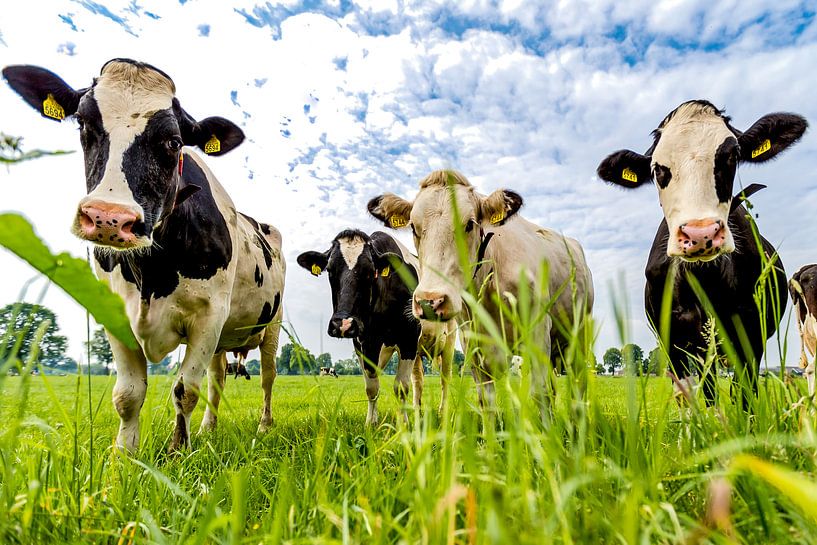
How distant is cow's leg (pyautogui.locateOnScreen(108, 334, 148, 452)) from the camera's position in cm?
356

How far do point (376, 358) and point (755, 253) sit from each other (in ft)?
16.0

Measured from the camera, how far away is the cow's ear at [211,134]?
4000 millimetres

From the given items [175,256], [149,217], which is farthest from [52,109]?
[149,217]

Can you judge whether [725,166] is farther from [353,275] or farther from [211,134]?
[353,275]

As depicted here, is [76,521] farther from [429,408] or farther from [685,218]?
[685,218]

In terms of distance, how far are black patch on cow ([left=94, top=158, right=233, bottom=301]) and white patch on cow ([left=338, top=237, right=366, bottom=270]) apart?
9.50 feet

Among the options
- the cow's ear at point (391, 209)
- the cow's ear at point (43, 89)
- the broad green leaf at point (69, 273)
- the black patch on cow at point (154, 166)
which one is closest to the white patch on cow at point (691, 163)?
the cow's ear at point (391, 209)

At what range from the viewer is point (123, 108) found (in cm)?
338

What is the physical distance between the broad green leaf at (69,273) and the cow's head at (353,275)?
5.48 metres

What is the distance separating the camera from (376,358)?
7.34 m

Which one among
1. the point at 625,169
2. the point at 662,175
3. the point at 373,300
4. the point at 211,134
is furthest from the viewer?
the point at 373,300

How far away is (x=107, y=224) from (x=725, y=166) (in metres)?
4.10

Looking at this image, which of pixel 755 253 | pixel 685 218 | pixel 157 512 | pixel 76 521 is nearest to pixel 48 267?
pixel 76 521

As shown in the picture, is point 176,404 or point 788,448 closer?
point 788,448
